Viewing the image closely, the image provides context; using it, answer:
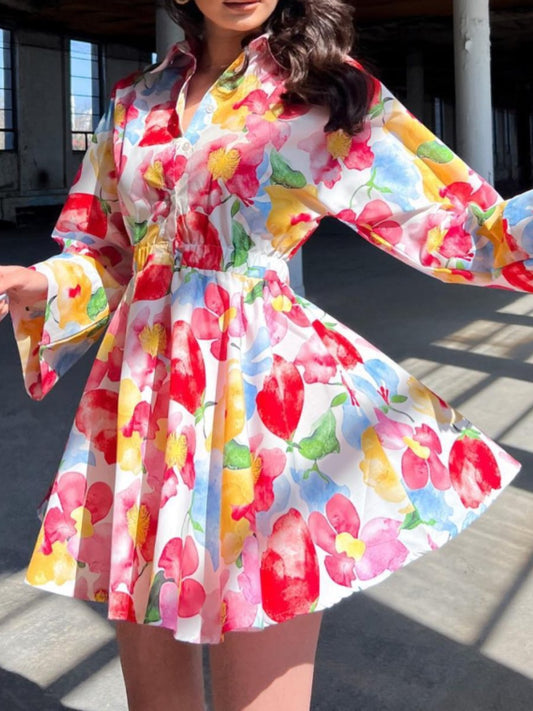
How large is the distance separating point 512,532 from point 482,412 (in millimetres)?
1404

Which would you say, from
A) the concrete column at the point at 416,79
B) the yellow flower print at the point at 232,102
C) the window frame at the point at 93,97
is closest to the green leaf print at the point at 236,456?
the yellow flower print at the point at 232,102

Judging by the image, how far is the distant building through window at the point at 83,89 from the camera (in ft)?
61.4

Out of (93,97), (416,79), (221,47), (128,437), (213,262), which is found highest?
(416,79)

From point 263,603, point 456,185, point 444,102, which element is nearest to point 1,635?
point 263,603

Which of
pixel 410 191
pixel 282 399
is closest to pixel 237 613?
pixel 282 399

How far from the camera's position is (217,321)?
1.33 m

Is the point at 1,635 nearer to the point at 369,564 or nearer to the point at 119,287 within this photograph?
the point at 119,287

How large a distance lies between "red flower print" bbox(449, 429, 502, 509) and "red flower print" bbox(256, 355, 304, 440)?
0.79 feet

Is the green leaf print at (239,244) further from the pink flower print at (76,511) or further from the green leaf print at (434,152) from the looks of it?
the pink flower print at (76,511)

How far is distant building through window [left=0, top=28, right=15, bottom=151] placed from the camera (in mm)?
16875

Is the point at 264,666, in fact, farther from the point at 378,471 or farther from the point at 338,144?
the point at 338,144

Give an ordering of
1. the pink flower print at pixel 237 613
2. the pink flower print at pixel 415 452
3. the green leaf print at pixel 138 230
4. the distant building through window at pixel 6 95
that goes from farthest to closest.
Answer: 1. the distant building through window at pixel 6 95
2. the green leaf print at pixel 138 230
3. the pink flower print at pixel 415 452
4. the pink flower print at pixel 237 613

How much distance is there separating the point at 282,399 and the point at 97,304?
0.38 m

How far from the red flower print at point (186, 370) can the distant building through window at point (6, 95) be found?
16.9m
